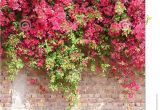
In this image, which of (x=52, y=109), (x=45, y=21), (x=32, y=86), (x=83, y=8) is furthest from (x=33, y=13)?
(x=52, y=109)

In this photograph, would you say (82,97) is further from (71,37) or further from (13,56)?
(13,56)

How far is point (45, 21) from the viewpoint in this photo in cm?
504

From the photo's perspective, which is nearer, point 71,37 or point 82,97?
point 71,37

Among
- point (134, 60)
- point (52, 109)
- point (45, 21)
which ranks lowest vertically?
point (52, 109)

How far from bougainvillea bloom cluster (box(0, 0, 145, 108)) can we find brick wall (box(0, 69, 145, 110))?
24cm

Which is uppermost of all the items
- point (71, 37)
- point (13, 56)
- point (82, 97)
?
point (71, 37)

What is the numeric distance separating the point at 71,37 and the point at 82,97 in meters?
1.03

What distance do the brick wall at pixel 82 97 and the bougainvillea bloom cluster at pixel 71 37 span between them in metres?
0.24

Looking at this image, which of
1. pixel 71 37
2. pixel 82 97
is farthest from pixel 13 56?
pixel 82 97

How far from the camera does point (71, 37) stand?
17.2ft

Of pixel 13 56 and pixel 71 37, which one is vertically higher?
pixel 71 37
